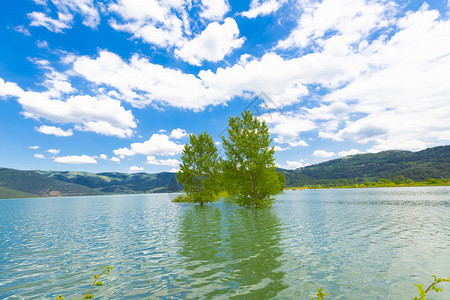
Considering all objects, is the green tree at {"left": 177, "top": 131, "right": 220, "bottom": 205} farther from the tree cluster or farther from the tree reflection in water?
the tree reflection in water

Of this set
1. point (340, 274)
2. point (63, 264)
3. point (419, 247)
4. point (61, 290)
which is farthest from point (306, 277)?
point (63, 264)

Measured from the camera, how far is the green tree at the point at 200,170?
6280cm

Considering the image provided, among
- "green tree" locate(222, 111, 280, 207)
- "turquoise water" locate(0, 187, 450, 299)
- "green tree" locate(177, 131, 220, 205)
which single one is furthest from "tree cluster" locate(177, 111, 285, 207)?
"turquoise water" locate(0, 187, 450, 299)

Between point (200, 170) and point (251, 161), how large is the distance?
1947 cm

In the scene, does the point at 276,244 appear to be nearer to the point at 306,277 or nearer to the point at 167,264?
the point at 306,277

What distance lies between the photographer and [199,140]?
63656 mm

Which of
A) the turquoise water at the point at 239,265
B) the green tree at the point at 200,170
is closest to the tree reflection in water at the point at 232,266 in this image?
the turquoise water at the point at 239,265

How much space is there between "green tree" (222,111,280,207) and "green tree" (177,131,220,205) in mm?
12910

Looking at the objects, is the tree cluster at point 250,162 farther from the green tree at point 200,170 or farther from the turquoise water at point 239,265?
the turquoise water at point 239,265

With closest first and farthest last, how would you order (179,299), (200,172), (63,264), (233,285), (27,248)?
(179,299) → (233,285) → (63,264) → (27,248) → (200,172)

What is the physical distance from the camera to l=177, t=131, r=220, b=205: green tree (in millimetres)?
62797

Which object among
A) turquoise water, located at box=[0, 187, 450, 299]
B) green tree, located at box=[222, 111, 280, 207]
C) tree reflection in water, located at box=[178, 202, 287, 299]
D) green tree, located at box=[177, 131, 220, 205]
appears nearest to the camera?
tree reflection in water, located at box=[178, 202, 287, 299]

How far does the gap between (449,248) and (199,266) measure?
18.7 meters

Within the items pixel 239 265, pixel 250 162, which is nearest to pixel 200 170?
pixel 250 162
